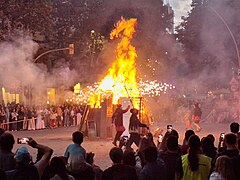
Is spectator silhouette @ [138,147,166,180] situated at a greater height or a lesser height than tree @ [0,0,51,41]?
lesser

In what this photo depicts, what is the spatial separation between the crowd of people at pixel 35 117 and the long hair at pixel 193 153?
67.7ft

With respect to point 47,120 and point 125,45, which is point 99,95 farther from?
point 47,120

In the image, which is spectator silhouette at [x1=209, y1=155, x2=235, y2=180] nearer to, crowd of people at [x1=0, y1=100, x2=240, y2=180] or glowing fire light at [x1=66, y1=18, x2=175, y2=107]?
crowd of people at [x1=0, y1=100, x2=240, y2=180]

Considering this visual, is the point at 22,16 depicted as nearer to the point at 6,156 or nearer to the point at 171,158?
the point at 171,158

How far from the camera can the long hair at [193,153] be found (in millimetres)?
6488

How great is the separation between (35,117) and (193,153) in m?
24.3

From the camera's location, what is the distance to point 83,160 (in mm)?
6793

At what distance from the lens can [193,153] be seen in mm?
6551

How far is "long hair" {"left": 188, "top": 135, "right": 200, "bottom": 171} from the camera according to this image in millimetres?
6488

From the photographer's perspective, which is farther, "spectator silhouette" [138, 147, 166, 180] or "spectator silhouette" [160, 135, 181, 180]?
"spectator silhouette" [160, 135, 181, 180]

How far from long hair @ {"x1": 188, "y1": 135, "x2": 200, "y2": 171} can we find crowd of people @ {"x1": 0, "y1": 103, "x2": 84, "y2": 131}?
2062 centimetres

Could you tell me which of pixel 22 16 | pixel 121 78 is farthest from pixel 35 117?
pixel 121 78

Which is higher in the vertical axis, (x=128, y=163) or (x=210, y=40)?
(x=210, y=40)

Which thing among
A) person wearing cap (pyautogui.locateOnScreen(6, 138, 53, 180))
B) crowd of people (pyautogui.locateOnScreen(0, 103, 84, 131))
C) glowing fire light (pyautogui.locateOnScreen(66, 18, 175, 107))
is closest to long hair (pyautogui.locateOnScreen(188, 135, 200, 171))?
person wearing cap (pyautogui.locateOnScreen(6, 138, 53, 180))
